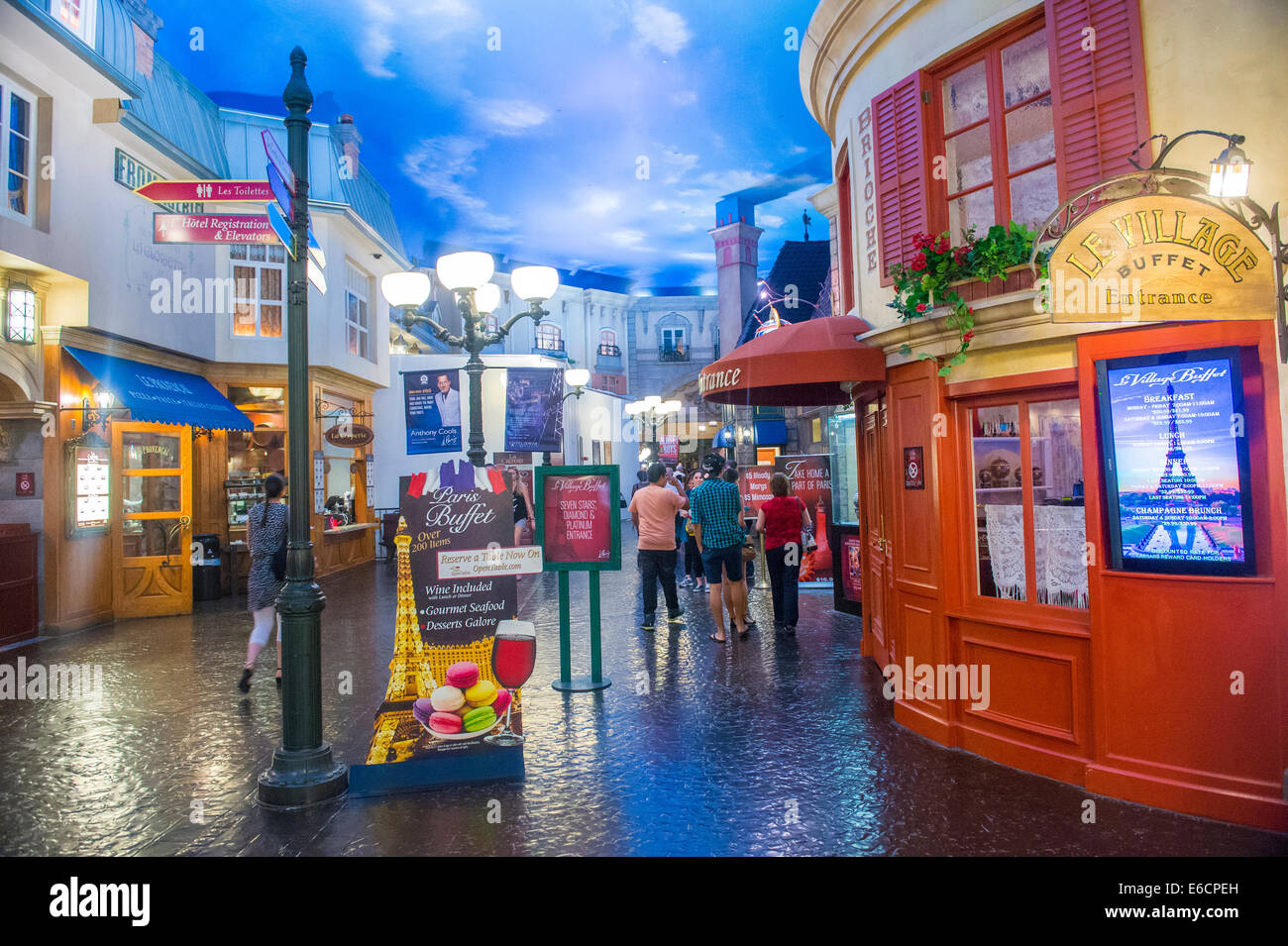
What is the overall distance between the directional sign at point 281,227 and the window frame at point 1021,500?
14.3ft

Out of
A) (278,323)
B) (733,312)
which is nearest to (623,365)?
(733,312)

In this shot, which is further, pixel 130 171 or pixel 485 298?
pixel 130 171

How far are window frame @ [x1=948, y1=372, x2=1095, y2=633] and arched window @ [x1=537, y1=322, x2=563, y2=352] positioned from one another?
29.4 meters

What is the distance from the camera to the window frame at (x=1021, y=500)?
4727 mm

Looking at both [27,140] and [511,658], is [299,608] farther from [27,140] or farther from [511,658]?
[27,140]

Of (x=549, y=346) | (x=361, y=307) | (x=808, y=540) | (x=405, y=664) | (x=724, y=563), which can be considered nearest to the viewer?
(x=405, y=664)

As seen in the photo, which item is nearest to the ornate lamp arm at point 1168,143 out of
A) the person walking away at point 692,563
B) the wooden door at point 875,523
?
the wooden door at point 875,523

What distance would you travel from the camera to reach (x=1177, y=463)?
4195 mm

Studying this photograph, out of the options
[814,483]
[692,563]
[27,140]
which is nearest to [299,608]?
[814,483]

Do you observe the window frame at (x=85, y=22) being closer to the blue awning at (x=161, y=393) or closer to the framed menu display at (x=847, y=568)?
the blue awning at (x=161, y=393)

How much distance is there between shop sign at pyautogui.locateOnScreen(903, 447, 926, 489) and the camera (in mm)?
5445

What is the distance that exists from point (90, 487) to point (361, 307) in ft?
27.5

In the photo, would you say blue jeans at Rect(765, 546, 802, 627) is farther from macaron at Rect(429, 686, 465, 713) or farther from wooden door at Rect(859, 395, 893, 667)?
macaron at Rect(429, 686, 465, 713)
